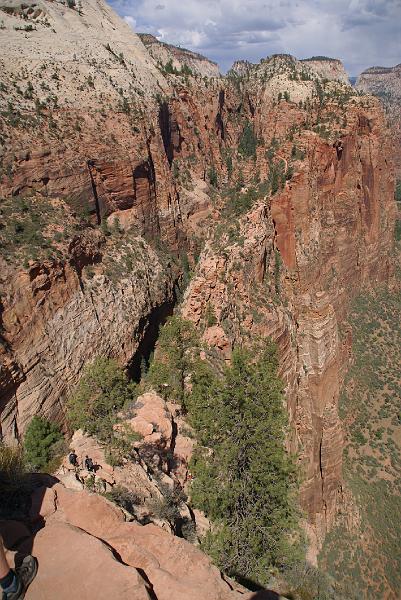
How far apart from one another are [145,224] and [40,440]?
21983mm

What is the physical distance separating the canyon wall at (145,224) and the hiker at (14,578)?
12.2m

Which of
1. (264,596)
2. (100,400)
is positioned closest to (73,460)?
(100,400)

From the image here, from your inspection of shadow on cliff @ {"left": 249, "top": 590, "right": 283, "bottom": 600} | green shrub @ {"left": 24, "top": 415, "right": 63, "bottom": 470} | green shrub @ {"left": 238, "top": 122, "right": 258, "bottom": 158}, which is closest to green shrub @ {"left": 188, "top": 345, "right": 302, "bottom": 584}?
shadow on cliff @ {"left": 249, "top": 590, "right": 283, "bottom": 600}

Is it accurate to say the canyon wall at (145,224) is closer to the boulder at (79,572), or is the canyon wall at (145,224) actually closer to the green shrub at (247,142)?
the green shrub at (247,142)

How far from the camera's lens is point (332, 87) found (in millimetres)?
56969

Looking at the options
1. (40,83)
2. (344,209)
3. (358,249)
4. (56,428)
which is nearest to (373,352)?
(358,249)

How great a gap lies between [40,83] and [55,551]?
1407 inches

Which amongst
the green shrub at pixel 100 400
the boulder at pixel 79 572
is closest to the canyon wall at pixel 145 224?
the green shrub at pixel 100 400

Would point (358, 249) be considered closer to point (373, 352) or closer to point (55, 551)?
point (373, 352)

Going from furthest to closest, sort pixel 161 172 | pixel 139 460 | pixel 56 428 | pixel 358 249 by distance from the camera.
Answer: pixel 358 249, pixel 161 172, pixel 56 428, pixel 139 460

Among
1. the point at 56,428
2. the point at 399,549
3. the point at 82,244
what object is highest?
the point at 82,244

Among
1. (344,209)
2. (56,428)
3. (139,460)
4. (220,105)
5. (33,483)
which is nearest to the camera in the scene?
(33,483)

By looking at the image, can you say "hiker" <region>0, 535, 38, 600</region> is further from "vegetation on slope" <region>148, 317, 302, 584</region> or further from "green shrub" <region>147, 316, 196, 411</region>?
"green shrub" <region>147, 316, 196, 411</region>

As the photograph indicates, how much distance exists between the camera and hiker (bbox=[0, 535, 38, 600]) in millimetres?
8312
